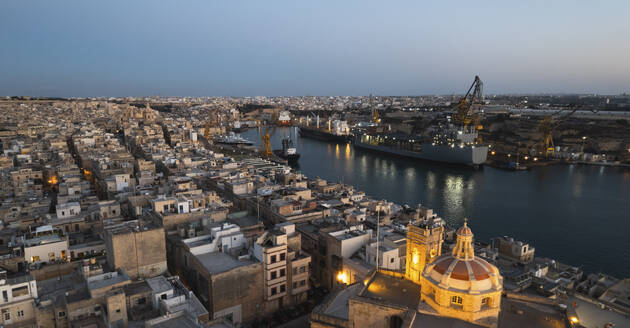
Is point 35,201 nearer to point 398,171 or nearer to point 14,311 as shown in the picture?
point 14,311

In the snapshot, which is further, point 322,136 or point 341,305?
point 322,136

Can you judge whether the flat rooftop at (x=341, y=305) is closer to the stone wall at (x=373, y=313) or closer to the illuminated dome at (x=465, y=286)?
the stone wall at (x=373, y=313)

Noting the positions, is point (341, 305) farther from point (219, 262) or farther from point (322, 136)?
point (322, 136)

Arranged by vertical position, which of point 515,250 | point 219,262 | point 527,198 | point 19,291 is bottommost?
point 527,198

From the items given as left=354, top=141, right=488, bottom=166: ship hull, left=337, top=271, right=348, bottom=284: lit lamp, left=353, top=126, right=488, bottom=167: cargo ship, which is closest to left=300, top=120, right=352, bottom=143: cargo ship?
left=353, top=126, right=488, bottom=167: cargo ship

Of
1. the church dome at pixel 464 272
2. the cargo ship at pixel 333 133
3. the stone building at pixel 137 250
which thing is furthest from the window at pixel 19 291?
the cargo ship at pixel 333 133

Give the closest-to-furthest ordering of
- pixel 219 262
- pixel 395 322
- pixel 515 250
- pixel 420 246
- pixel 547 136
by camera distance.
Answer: pixel 395 322
pixel 420 246
pixel 219 262
pixel 515 250
pixel 547 136

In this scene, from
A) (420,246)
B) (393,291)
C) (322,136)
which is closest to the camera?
(393,291)

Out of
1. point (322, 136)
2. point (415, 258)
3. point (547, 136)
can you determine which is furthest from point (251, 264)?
point (322, 136)
